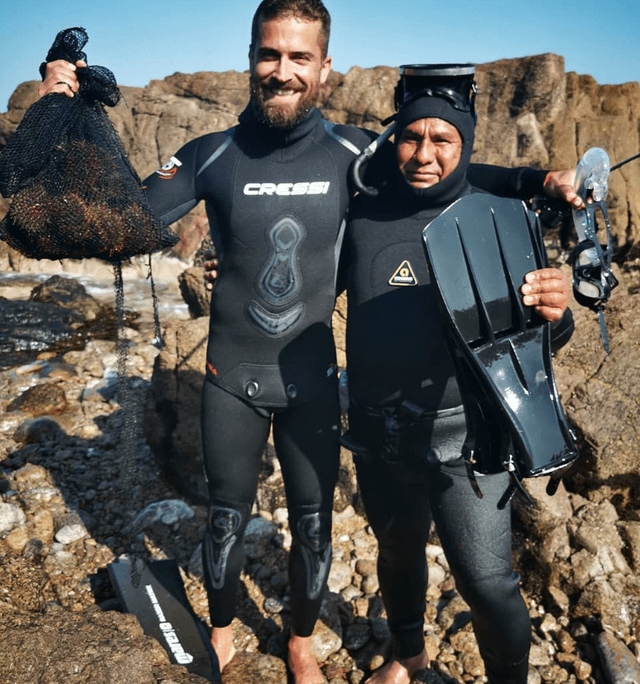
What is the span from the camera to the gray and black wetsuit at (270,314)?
8.71 ft

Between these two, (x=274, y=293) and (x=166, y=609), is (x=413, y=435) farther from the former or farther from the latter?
(x=166, y=609)

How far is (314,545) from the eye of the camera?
9.21ft

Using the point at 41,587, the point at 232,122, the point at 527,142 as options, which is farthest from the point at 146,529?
the point at 232,122

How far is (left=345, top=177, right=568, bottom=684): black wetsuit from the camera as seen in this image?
2.33 metres

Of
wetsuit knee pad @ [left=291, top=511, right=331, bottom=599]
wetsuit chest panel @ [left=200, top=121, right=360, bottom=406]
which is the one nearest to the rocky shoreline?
wetsuit knee pad @ [left=291, top=511, right=331, bottom=599]

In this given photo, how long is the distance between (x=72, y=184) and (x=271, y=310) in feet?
2.97

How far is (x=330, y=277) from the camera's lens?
8.96ft

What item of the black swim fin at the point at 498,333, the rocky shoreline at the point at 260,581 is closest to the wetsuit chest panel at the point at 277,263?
the black swim fin at the point at 498,333

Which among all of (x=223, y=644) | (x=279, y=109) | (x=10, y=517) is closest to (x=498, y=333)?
(x=279, y=109)

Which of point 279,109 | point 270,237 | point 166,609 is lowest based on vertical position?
point 166,609

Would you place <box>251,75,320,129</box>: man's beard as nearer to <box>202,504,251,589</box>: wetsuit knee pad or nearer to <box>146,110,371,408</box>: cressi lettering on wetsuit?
<box>146,110,371,408</box>: cressi lettering on wetsuit

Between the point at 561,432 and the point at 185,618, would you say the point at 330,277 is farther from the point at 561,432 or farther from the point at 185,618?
the point at 185,618

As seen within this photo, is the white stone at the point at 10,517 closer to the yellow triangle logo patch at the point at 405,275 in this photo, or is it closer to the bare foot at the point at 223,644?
the bare foot at the point at 223,644

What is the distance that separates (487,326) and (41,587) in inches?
101
